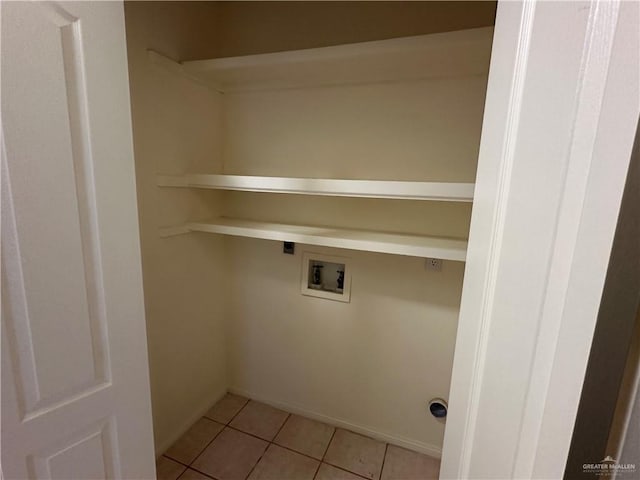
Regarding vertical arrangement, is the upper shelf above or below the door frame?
above

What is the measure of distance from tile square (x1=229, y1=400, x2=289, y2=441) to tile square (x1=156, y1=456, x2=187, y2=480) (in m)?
0.34

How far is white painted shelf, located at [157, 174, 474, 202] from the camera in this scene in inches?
41.3

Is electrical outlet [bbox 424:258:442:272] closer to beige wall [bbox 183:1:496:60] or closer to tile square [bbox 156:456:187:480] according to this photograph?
beige wall [bbox 183:1:496:60]

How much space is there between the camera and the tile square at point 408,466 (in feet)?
4.95

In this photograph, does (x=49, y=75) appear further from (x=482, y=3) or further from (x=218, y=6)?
(x=482, y=3)

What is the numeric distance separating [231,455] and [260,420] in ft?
0.91

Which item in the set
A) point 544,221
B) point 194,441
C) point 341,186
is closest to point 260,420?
point 194,441

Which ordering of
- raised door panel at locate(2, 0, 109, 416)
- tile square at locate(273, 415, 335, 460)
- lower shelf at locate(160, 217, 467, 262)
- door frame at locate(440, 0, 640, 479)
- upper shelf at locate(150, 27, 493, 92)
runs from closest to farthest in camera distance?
door frame at locate(440, 0, 640, 479)
raised door panel at locate(2, 0, 109, 416)
upper shelf at locate(150, 27, 493, 92)
lower shelf at locate(160, 217, 467, 262)
tile square at locate(273, 415, 335, 460)

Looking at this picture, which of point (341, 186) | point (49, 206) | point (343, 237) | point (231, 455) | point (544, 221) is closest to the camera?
point (544, 221)

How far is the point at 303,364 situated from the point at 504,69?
5.93 feet

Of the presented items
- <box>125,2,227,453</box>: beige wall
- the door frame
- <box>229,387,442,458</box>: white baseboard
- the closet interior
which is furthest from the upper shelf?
<box>229,387,442,458</box>: white baseboard

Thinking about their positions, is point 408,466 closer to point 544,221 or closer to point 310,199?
point 310,199

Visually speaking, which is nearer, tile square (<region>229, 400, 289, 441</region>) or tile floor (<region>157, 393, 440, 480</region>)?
tile floor (<region>157, 393, 440, 480</region>)

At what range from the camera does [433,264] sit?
1.45 metres
